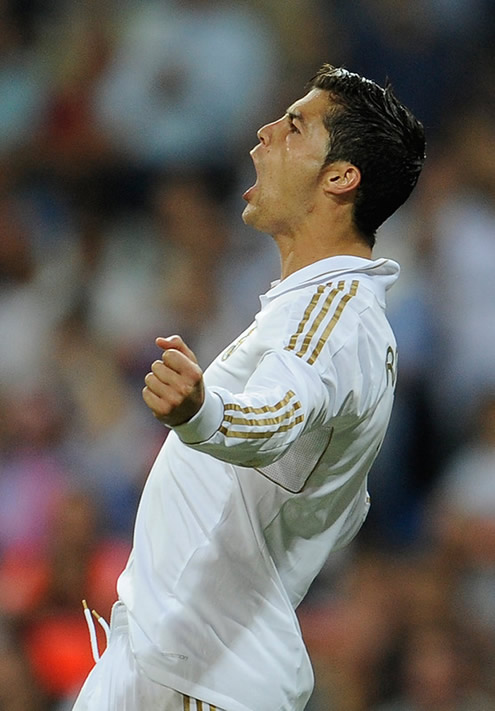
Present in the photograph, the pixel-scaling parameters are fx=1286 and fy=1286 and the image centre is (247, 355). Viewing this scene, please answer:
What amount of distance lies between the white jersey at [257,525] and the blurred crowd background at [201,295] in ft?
6.20

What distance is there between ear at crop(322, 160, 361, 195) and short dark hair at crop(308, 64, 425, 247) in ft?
Answer: 0.03

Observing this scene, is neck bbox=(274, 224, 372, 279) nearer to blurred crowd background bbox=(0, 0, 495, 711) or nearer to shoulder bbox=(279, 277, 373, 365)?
shoulder bbox=(279, 277, 373, 365)

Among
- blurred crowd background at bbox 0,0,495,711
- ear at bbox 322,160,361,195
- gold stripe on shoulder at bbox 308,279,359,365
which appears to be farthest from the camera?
blurred crowd background at bbox 0,0,495,711

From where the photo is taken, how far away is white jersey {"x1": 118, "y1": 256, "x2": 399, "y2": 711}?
86.2 inches

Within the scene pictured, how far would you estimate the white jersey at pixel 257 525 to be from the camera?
2.19m

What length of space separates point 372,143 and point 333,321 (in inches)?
18.4

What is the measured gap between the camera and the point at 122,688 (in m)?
2.31

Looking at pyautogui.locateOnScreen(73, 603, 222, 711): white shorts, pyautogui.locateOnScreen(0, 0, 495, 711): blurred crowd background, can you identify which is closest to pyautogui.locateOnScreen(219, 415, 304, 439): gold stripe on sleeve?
pyautogui.locateOnScreen(73, 603, 222, 711): white shorts

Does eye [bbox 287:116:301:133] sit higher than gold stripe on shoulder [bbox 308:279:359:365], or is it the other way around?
eye [bbox 287:116:301:133]

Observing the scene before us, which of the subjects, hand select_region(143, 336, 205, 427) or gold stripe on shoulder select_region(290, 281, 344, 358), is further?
gold stripe on shoulder select_region(290, 281, 344, 358)

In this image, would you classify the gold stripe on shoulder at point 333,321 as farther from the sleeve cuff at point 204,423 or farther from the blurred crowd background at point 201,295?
the blurred crowd background at point 201,295

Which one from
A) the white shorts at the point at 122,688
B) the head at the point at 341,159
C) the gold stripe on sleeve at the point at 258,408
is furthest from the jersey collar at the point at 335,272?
the white shorts at the point at 122,688

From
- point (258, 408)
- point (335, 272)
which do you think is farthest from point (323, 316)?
point (258, 408)

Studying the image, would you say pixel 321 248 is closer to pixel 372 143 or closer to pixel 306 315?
pixel 372 143
